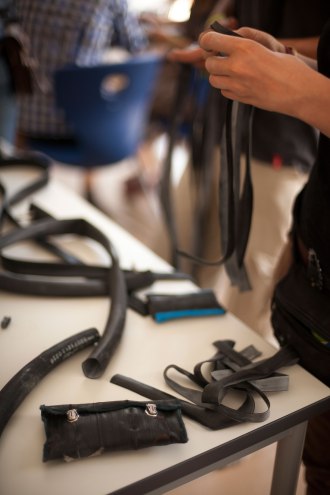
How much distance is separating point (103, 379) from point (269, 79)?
48 cm

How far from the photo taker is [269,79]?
744 mm

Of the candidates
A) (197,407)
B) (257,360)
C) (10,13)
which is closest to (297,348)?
(257,360)

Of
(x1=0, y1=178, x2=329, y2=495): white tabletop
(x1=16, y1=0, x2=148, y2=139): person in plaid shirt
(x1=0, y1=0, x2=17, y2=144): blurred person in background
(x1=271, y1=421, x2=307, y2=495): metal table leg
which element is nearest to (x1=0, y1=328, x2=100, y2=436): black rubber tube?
(x1=0, y1=178, x2=329, y2=495): white tabletop

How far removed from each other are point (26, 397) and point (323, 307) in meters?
0.44

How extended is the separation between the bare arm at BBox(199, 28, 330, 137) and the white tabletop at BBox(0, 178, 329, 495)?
1.31ft

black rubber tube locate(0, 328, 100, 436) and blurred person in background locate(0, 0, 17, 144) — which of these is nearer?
black rubber tube locate(0, 328, 100, 436)

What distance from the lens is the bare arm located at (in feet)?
2.39

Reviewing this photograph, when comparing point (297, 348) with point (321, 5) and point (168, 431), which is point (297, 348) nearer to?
point (168, 431)

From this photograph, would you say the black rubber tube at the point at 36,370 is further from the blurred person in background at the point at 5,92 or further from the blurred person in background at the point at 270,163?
the blurred person in background at the point at 5,92

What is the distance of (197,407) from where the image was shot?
794 millimetres

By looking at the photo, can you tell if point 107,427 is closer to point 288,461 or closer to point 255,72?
point 288,461

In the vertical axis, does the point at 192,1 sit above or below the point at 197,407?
above

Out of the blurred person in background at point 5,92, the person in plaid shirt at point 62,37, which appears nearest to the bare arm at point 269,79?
the blurred person in background at point 5,92

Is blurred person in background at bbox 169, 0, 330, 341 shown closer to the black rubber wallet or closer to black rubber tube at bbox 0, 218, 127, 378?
black rubber tube at bbox 0, 218, 127, 378
